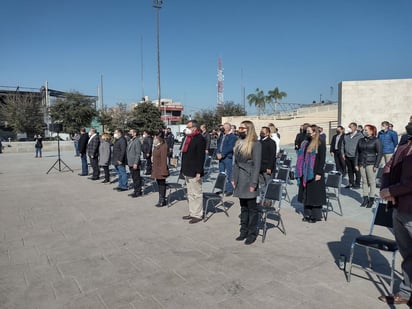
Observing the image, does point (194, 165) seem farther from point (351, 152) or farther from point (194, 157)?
point (351, 152)

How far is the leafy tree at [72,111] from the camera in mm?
33550

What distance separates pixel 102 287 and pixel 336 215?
4895 mm

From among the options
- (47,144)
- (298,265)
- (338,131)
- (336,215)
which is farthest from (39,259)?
(47,144)

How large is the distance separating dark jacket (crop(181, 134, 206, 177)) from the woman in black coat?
360 centimetres

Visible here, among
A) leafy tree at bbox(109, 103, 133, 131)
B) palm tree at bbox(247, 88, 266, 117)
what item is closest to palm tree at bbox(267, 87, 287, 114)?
palm tree at bbox(247, 88, 266, 117)

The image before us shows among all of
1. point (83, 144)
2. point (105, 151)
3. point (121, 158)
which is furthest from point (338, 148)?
point (83, 144)

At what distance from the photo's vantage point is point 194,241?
17.7 ft

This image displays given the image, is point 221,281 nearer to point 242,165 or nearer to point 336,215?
point 242,165

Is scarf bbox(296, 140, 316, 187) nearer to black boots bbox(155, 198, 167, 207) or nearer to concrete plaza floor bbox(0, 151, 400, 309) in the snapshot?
concrete plaza floor bbox(0, 151, 400, 309)

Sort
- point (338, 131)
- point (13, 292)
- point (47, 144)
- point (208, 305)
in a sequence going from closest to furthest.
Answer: point (208, 305), point (13, 292), point (338, 131), point (47, 144)

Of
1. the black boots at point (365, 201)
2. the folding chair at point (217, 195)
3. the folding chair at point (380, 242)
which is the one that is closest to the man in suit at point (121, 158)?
the folding chair at point (217, 195)

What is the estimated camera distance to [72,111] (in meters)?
33.8

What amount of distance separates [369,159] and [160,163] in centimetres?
457

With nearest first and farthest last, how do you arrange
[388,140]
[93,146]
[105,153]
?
[388,140]
[105,153]
[93,146]
